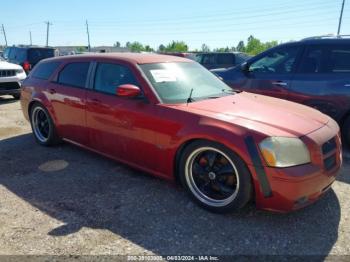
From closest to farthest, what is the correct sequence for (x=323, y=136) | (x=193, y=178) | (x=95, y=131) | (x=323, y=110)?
(x=323, y=136) → (x=193, y=178) → (x=95, y=131) → (x=323, y=110)

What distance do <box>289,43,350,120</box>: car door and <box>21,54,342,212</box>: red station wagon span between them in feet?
4.75

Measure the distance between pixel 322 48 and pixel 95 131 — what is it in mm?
3809

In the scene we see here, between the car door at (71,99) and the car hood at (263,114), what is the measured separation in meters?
1.68

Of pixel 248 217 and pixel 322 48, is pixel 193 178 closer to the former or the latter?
pixel 248 217

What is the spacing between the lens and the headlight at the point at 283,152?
2.96m

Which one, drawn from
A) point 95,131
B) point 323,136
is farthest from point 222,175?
point 95,131

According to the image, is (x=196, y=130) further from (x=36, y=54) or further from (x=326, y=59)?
(x=36, y=54)

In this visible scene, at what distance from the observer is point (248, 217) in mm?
3316

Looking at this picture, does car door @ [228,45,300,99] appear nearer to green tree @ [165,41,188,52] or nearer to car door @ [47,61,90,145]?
car door @ [47,61,90,145]

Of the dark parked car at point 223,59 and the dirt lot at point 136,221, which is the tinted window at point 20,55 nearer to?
the dark parked car at point 223,59

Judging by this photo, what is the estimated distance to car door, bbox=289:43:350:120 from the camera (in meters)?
5.19

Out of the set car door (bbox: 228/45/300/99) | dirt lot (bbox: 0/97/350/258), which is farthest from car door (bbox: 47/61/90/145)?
car door (bbox: 228/45/300/99)

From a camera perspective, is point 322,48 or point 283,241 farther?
point 322,48

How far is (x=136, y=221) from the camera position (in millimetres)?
3266
